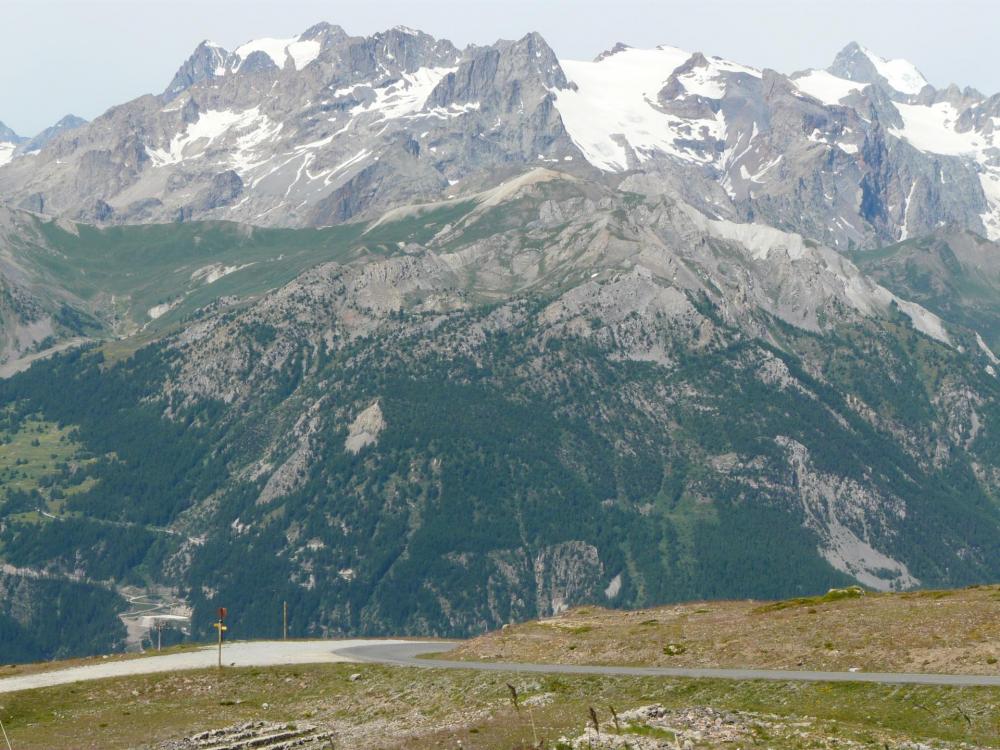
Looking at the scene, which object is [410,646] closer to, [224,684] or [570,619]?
[570,619]

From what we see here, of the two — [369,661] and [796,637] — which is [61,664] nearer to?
[369,661]

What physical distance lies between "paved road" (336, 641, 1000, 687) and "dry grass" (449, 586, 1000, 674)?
Answer: 2829mm

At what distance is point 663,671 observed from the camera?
466ft

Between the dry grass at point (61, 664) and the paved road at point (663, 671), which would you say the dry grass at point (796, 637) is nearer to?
the paved road at point (663, 671)

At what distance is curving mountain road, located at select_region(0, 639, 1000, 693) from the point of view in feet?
424

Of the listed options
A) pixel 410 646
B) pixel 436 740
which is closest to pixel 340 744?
pixel 436 740

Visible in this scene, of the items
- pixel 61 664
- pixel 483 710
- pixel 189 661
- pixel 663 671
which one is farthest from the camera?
pixel 61 664

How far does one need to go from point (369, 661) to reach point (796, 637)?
154 ft

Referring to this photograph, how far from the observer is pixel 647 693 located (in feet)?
429

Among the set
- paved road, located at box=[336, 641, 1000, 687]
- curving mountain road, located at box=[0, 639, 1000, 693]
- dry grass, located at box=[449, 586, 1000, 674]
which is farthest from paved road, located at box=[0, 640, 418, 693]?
dry grass, located at box=[449, 586, 1000, 674]

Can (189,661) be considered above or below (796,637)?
above

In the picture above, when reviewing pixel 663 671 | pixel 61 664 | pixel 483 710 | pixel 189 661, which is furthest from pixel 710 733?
pixel 61 664

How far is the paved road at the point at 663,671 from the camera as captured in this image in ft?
412

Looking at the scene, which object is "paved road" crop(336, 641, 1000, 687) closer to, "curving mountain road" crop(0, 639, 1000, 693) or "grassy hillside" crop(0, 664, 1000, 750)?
"curving mountain road" crop(0, 639, 1000, 693)
